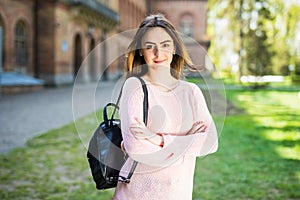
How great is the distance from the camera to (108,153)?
191 cm

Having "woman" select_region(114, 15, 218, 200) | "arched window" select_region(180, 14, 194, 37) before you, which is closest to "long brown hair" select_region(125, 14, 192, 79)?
"woman" select_region(114, 15, 218, 200)

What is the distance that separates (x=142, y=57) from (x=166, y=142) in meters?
0.40

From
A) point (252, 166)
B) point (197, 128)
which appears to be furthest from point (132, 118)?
point (252, 166)

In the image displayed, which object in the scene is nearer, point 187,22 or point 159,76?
point 159,76

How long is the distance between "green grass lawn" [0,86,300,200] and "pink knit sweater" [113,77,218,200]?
407 millimetres

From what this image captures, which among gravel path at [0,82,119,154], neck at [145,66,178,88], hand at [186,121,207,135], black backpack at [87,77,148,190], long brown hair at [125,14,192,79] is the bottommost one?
gravel path at [0,82,119,154]

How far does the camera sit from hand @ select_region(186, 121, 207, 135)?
1.87 meters

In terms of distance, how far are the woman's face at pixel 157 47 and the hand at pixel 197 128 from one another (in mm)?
276

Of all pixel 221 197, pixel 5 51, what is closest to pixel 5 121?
pixel 221 197

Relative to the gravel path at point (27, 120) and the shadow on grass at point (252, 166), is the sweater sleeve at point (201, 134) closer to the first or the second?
the shadow on grass at point (252, 166)

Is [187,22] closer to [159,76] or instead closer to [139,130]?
[159,76]

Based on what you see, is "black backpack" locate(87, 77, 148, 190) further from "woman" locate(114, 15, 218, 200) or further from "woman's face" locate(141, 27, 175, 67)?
"woman's face" locate(141, 27, 175, 67)

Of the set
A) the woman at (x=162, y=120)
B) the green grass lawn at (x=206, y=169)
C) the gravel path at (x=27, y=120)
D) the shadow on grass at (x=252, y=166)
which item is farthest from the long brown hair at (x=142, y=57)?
the gravel path at (x=27, y=120)

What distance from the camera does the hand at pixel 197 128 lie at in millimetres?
1867
